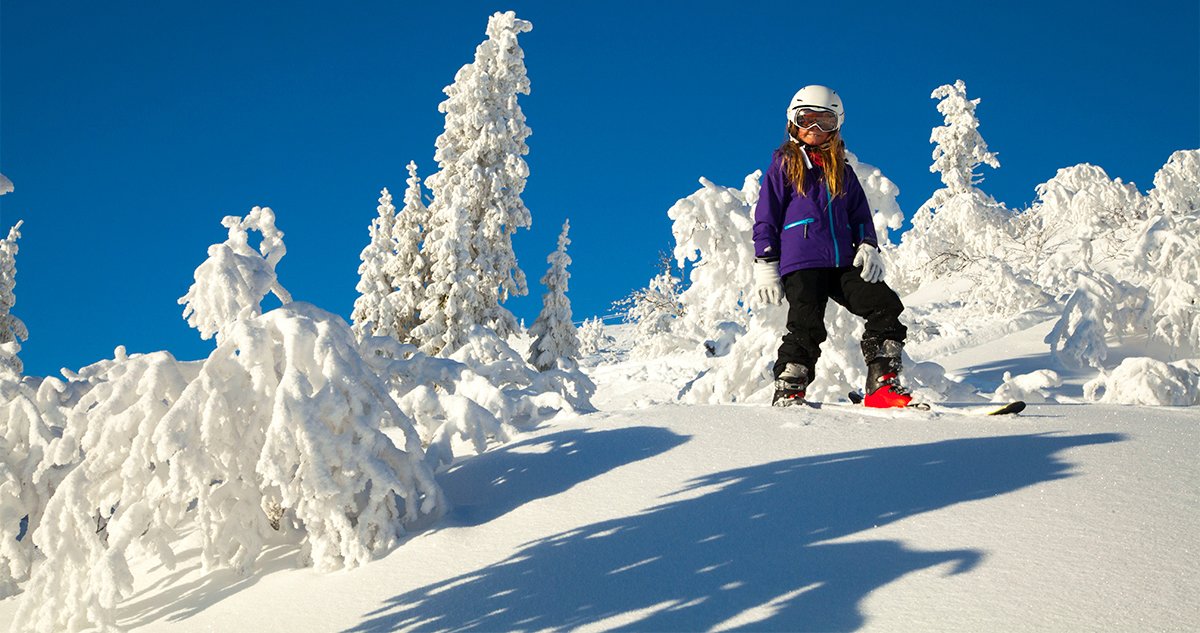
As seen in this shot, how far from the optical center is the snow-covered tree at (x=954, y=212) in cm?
3145

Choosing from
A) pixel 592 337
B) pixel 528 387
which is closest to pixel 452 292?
pixel 528 387

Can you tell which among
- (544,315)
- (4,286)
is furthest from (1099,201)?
(4,286)

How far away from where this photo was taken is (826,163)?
545cm

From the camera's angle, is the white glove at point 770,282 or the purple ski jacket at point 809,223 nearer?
the purple ski jacket at point 809,223

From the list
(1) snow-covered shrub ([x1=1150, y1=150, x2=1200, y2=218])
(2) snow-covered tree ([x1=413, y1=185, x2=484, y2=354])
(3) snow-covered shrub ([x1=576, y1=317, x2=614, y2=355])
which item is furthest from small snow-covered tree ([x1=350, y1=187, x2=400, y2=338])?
(3) snow-covered shrub ([x1=576, y1=317, x2=614, y2=355])

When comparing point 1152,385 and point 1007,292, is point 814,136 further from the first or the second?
point 1007,292

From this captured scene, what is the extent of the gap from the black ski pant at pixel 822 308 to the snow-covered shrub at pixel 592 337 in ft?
173

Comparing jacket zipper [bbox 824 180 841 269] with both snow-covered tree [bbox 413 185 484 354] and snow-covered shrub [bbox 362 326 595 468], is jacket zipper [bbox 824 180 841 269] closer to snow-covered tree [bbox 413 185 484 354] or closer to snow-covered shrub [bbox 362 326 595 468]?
snow-covered shrub [bbox 362 326 595 468]

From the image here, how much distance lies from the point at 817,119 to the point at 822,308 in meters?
1.28

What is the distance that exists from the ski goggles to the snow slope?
204cm

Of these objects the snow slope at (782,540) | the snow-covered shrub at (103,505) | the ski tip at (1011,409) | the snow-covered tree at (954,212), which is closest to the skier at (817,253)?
the ski tip at (1011,409)

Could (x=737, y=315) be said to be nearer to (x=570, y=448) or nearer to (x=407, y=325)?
(x=570, y=448)

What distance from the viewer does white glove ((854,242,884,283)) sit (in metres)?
5.17

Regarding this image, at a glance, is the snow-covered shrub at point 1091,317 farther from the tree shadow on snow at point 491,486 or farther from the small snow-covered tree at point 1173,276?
the tree shadow on snow at point 491,486
